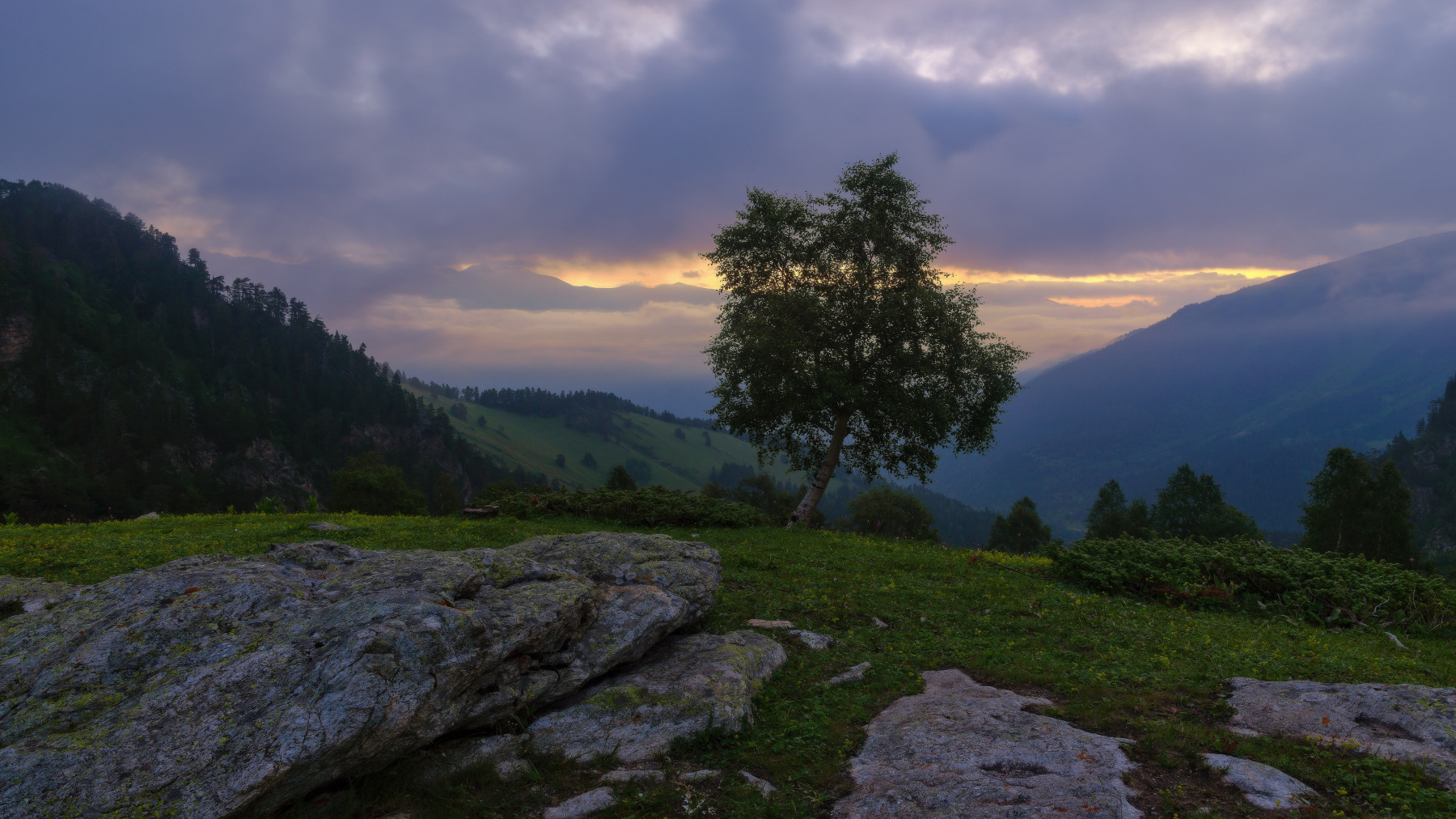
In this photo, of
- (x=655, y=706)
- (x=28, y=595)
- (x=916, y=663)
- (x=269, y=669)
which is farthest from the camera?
(x=916, y=663)

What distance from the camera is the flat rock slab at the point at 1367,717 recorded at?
739cm

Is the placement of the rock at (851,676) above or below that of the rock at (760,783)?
below

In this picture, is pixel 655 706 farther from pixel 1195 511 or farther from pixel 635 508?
pixel 1195 511

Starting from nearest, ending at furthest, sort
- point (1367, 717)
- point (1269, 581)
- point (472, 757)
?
1. point (472, 757)
2. point (1367, 717)
3. point (1269, 581)

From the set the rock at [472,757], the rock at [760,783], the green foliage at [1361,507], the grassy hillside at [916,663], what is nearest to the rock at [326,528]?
the grassy hillside at [916,663]

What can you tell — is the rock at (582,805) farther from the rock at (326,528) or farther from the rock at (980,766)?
the rock at (326,528)

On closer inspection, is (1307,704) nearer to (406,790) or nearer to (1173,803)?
(1173,803)

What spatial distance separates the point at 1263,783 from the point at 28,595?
1788cm

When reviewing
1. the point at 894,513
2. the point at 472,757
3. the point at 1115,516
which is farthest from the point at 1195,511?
the point at 472,757

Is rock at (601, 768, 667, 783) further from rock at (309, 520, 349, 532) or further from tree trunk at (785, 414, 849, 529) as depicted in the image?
tree trunk at (785, 414, 849, 529)

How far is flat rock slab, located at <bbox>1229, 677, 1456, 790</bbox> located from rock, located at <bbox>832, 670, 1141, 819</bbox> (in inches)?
105

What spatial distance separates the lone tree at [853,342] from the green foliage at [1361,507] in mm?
38646

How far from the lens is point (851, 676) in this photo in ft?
36.2

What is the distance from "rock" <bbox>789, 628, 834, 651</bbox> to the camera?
12461mm
